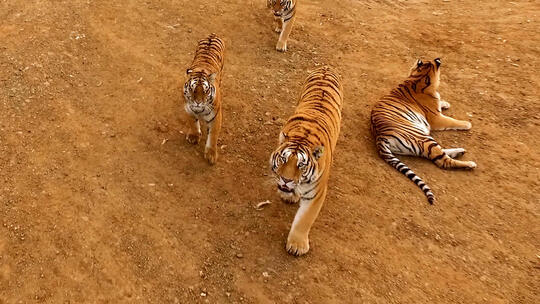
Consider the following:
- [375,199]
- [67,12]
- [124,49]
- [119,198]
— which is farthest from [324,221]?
[67,12]

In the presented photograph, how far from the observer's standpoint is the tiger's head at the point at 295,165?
3062 millimetres

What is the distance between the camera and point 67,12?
20.6 ft

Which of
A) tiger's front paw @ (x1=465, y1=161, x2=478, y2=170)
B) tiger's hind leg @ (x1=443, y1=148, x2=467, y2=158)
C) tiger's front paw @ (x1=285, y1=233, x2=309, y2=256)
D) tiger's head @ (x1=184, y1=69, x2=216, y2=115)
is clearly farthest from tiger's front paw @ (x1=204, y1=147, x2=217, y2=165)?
tiger's front paw @ (x1=465, y1=161, x2=478, y2=170)

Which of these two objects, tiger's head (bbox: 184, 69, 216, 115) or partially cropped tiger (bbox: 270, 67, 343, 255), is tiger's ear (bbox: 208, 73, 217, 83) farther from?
partially cropped tiger (bbox: 270, 67, 343, 255)

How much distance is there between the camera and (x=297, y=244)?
364 cm

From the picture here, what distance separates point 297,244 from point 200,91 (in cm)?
150

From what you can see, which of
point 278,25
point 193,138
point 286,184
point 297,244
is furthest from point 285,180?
point 278,25

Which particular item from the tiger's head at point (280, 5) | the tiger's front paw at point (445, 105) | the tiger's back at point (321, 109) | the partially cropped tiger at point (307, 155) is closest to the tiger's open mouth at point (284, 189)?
the partially cropped tiger at point (307, 155)

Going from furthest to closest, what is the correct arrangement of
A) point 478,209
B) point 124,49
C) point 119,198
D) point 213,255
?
point 124,49 → point 478,209 → point 119,198 → point 213,255

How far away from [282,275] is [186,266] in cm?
74

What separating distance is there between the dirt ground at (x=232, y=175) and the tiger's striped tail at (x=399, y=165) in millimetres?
77

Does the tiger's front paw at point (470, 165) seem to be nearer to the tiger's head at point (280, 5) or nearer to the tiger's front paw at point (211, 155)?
the tiger's front paw at point (211, 155)

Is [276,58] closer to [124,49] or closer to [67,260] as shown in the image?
[124,49]

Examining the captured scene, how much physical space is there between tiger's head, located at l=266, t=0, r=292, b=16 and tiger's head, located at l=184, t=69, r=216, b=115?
7.55 ft
